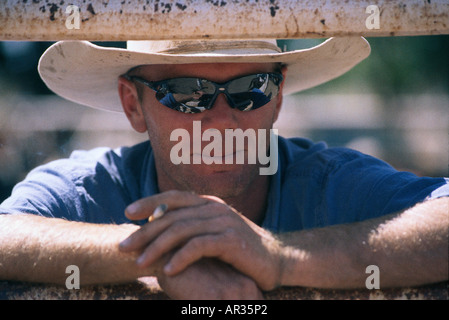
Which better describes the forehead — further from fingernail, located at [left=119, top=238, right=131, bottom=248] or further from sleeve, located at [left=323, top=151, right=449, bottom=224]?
fingernail, located at [left=119, top=238, right=131, bottom=248]

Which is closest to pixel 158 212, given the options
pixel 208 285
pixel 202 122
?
pixel 208 285

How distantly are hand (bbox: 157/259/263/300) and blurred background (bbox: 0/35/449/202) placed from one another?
537 cm

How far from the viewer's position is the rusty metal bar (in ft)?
4.46

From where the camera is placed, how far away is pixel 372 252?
5.18 feet

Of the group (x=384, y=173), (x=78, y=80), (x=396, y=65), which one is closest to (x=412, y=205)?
(x=384, y=173)

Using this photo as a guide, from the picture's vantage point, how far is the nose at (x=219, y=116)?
2498mm

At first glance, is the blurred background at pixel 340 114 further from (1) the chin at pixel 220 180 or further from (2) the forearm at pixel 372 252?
(2) the forearm at pixel 372 252

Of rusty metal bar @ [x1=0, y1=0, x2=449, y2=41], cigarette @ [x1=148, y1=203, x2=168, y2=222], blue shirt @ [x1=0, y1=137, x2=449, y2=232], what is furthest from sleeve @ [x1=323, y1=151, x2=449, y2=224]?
cigarette @ [x1=148, y1=203, x2=168, y2=222]

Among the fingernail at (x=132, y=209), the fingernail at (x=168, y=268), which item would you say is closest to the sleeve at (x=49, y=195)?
the fingernail at (x=132, y=209)

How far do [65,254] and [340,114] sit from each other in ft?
26.7

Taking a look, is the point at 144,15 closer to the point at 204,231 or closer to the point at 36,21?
the point at 36,21

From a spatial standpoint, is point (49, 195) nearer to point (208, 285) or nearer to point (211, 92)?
point (211, 92)

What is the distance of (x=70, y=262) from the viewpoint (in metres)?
1.59

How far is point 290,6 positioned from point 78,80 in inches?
74.7
